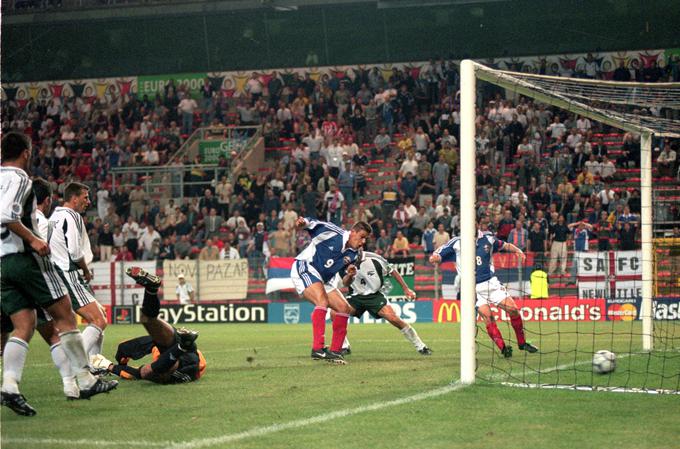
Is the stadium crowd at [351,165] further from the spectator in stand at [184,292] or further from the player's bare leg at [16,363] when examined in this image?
the player's bare leg at [16,363]

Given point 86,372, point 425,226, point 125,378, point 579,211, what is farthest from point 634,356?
point 425,226

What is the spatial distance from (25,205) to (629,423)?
5.25 m

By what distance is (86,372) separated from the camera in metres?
8.95

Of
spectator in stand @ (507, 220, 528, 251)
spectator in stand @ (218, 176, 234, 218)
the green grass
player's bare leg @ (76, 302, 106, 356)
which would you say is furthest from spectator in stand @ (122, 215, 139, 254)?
player's bare leg @ (76, 302, 106, 356)

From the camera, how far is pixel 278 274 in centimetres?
2733

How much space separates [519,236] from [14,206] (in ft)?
60.2

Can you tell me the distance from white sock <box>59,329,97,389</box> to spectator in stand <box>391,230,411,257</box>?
17826 millimetres

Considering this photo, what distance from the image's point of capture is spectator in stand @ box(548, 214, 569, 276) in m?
24.1

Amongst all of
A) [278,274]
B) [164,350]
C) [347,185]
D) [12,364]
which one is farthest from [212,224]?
[12,364]

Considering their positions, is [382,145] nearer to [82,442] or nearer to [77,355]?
[77,355]

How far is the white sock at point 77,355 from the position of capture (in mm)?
8555

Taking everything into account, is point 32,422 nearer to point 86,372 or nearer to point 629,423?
point 86,372

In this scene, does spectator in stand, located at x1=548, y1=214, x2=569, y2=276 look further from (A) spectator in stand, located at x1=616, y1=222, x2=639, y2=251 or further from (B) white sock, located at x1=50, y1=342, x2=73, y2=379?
(B) white sock, located at x1=50, y1=342, x2=73, y2=379

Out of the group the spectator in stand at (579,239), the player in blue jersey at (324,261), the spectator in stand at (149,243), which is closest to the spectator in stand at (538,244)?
the spectator in stand at (579,239)
